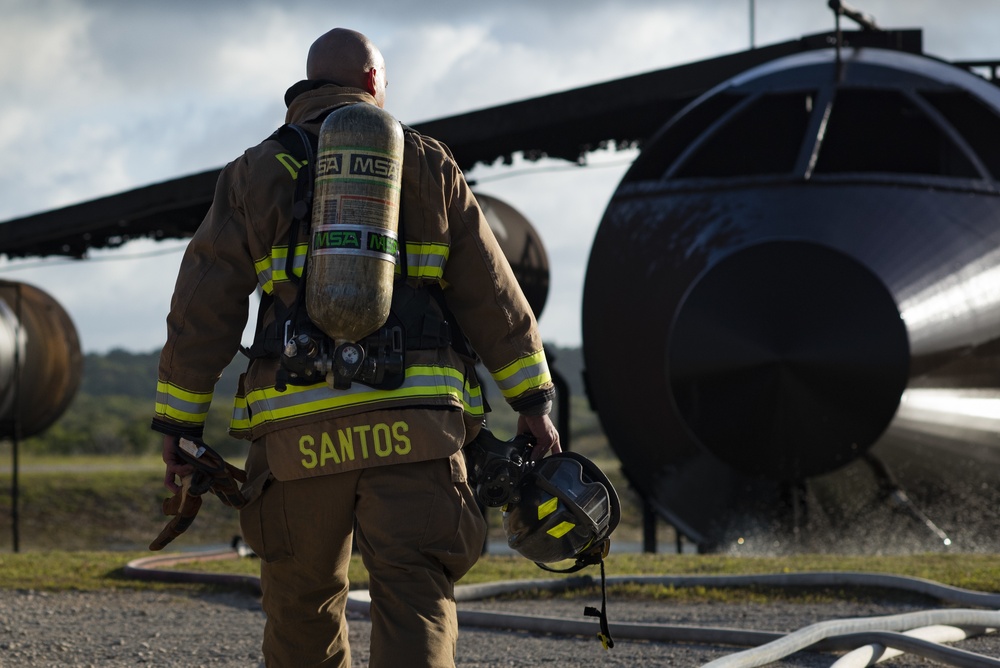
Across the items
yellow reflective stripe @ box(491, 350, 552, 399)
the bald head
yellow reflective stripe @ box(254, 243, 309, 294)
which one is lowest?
yellow reflective stripe @ box(491, 350, 552, 399)

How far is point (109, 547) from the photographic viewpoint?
22.2 meters

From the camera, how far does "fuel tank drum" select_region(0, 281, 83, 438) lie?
2064 cm

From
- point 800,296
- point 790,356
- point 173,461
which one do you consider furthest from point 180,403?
point 800,296

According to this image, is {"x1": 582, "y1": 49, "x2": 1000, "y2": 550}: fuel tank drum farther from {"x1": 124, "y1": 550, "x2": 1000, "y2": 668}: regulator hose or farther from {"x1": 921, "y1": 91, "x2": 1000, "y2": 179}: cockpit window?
{"x1": 124, "y1": 550, "x2": 1000, "y2": 668}: regulator hose

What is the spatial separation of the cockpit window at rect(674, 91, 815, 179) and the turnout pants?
4.81 metres

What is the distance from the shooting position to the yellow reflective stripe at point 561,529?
352 cm

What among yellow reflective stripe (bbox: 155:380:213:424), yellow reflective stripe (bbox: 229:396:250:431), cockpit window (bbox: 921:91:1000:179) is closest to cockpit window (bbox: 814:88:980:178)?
cockpit window (bbox: 921:91:1000:179)

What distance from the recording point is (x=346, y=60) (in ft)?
12.0

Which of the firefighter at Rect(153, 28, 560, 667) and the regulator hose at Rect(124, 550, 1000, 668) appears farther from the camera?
the regulator hose at Rect(124, 550, 1000, 668)

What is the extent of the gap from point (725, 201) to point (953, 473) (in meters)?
1.89

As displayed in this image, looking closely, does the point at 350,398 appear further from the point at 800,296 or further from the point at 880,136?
the point at 880,136

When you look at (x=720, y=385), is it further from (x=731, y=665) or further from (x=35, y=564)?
(x=35, y=564)

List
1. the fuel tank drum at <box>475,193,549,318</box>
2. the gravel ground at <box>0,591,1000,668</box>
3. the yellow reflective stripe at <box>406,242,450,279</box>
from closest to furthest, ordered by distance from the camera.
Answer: the yellow reflective stripe at <box>406,242,450,279</box>, the gravel ground at <box>0,591,1000,668</box>, the fuel tank drum at <box>475,193,549,318</box>

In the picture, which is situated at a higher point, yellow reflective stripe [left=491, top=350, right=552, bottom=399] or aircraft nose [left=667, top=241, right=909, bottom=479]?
aircraft nose [left=667, top=241, right=909, bottom=479]
